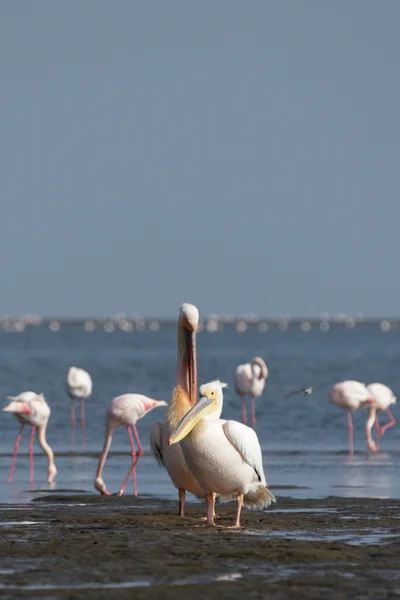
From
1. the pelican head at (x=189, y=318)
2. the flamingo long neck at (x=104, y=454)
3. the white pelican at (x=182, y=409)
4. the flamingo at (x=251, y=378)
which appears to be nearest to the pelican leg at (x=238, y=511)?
the white pelican at (x=182, y=409)

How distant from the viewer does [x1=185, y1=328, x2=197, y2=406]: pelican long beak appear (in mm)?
12312

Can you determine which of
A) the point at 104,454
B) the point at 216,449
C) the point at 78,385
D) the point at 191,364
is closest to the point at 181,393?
the point at 191,364

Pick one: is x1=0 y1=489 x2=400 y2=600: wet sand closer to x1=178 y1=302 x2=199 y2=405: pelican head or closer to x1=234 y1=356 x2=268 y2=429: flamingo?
x1=178 y1=302 x2=199 y2=405: pelican head

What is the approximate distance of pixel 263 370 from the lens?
26781mm

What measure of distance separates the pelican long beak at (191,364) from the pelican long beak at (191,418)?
834mm

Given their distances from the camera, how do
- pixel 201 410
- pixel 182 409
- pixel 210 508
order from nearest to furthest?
pixel 201 410 → pixel 210 508 → pixel 182 409

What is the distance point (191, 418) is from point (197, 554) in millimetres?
1539

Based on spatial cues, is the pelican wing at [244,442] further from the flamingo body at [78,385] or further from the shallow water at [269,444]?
the flamingo body at [78,385]

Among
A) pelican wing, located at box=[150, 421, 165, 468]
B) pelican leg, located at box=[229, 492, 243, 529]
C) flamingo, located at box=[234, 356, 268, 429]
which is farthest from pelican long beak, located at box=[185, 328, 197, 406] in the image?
flamingo, located at box=[234, 356, 268, 429]

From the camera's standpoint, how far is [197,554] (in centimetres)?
979

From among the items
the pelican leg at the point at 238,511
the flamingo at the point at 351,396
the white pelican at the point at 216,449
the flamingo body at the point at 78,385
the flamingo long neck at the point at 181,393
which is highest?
the flamingo body at the point at 78,385

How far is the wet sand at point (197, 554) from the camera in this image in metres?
8.44

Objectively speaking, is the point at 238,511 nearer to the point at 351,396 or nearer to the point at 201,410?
the point at 201,410

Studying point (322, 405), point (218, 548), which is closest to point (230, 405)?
point (322, 405)
